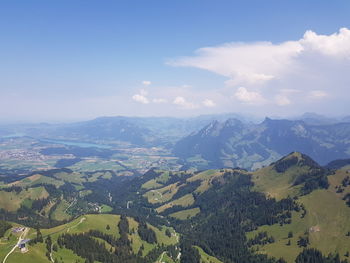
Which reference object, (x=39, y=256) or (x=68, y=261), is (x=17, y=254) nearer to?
(x=39, y=256)

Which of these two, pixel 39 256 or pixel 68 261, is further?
pixel 68 261

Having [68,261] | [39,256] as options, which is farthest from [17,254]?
[68,261]

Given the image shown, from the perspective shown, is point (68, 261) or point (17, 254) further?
point (68, 261)
